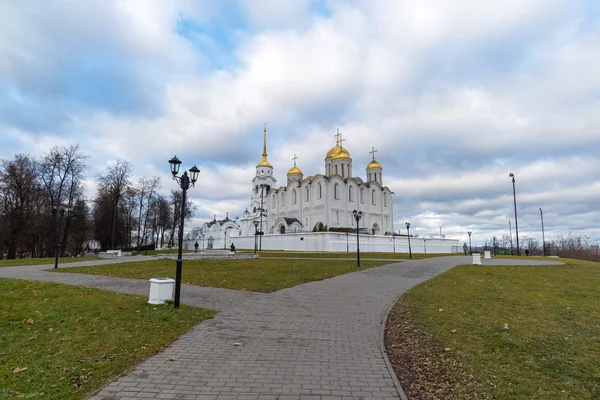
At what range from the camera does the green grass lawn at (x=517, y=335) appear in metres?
4.41

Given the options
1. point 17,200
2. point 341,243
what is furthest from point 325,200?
point 17,200

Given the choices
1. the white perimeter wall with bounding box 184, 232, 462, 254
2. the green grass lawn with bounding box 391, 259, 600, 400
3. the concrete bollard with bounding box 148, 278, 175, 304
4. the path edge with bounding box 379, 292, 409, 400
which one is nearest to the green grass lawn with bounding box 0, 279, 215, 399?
the concrete bollard with bounding box 148, 278, 175, 304

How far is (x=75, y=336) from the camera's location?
620 centimetres

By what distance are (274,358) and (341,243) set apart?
3796 centimetres

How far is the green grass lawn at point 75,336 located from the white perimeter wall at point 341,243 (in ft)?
111

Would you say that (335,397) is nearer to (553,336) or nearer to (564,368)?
(564,368)

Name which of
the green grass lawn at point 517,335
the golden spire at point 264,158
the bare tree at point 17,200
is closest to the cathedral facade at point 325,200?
the golden spire at point 264,158

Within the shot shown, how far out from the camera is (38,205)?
113 ft

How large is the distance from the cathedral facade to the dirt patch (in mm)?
46112

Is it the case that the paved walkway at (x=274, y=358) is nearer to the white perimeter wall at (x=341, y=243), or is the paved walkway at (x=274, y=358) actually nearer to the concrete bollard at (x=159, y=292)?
the concrete bollard at (x=159, y=292)

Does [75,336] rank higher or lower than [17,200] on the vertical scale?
lower

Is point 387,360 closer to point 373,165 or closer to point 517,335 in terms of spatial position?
point 517,335

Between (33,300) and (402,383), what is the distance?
9289 millimetres

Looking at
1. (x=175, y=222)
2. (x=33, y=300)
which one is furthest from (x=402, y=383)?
(x=175, y=222)
